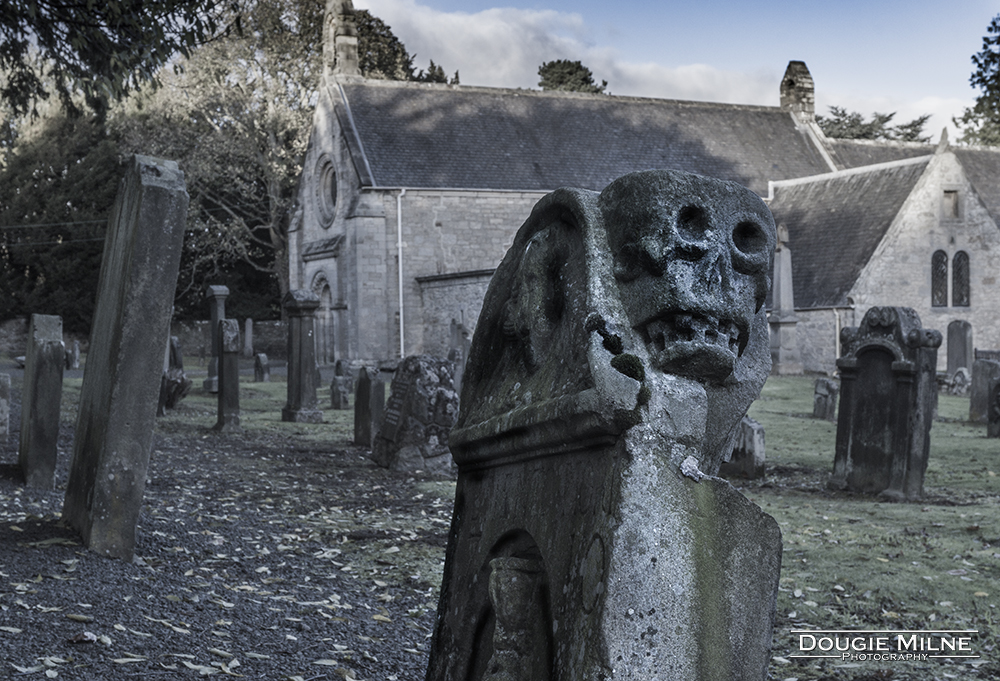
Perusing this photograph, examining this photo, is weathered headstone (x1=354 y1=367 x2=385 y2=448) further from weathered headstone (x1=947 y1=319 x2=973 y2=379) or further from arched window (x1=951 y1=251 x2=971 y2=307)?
arched window (x1=951 y1=251 x2=971 y2=307)

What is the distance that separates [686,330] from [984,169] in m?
36.8

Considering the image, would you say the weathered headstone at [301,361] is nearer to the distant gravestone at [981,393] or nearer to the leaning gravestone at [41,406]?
the leaning gravestone at [41,406]

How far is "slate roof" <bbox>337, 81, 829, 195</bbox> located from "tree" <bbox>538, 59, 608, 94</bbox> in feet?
45.1

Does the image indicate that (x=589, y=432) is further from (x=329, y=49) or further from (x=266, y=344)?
(x=266, y=344)

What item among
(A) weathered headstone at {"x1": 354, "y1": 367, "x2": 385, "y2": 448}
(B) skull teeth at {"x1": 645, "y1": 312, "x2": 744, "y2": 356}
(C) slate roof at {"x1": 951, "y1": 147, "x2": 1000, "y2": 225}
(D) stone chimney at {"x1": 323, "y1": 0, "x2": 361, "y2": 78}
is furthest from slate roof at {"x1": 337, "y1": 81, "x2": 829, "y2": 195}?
(B) skull teeth at {"x1": 645, "y1": 312, "x2": 744, "y2": 356}

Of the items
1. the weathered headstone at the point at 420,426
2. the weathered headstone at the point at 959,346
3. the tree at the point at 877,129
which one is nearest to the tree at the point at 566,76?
Result: the tree at the point at 877,129

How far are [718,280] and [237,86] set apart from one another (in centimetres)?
3777

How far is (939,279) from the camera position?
2930cm

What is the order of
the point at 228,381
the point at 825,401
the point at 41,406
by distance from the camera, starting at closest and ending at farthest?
the point at 41,406 → the point at 228,381 → the point at 825,401

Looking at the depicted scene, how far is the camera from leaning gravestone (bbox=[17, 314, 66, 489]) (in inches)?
313

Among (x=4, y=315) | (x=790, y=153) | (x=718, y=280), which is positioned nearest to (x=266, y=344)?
(x=4, y=315)

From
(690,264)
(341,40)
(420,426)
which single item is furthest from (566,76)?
(690,264)

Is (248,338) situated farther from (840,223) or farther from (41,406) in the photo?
(41,406)

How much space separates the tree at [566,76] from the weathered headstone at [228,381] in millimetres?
40312
